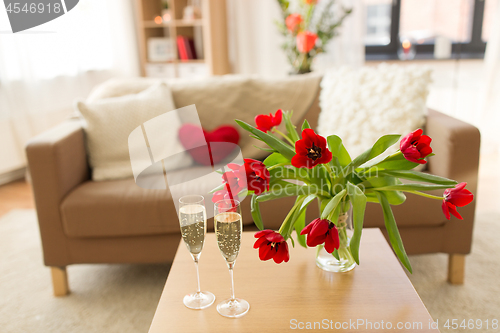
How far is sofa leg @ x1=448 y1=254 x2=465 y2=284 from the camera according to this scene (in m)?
1.65

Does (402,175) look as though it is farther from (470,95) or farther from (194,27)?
(194,27)

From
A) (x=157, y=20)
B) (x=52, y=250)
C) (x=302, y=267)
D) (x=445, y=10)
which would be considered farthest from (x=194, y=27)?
(x=302, y=267)

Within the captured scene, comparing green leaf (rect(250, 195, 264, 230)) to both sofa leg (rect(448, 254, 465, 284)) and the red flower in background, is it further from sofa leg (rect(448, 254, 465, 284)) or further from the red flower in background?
sofa leg (rect(448, 254, 465, 284))

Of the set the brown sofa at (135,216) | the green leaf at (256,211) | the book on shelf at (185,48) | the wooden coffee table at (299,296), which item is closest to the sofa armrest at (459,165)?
the brown sofa at (135,216)

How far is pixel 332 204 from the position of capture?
34.0 inches

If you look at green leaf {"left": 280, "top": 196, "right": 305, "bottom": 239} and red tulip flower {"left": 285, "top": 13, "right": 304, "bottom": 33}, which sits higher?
red tulip flower {"left": 285, "top": 13, "right": 304, "bottom": 33}

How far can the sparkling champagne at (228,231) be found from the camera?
2.64ft

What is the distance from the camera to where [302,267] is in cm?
107

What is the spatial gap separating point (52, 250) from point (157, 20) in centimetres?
277

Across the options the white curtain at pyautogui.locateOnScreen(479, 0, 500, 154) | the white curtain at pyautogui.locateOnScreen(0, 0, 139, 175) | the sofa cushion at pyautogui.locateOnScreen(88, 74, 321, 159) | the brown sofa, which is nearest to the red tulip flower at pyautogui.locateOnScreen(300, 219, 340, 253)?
the brown sofa

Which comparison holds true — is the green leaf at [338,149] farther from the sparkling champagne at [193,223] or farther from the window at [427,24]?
the window at [427,24]

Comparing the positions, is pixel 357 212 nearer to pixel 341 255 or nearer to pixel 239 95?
pixel 341 255

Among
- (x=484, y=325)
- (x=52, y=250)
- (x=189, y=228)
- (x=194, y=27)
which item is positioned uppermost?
(x=194, y=27)

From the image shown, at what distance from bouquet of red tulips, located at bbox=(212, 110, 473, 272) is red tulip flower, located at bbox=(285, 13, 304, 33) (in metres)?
1.98
